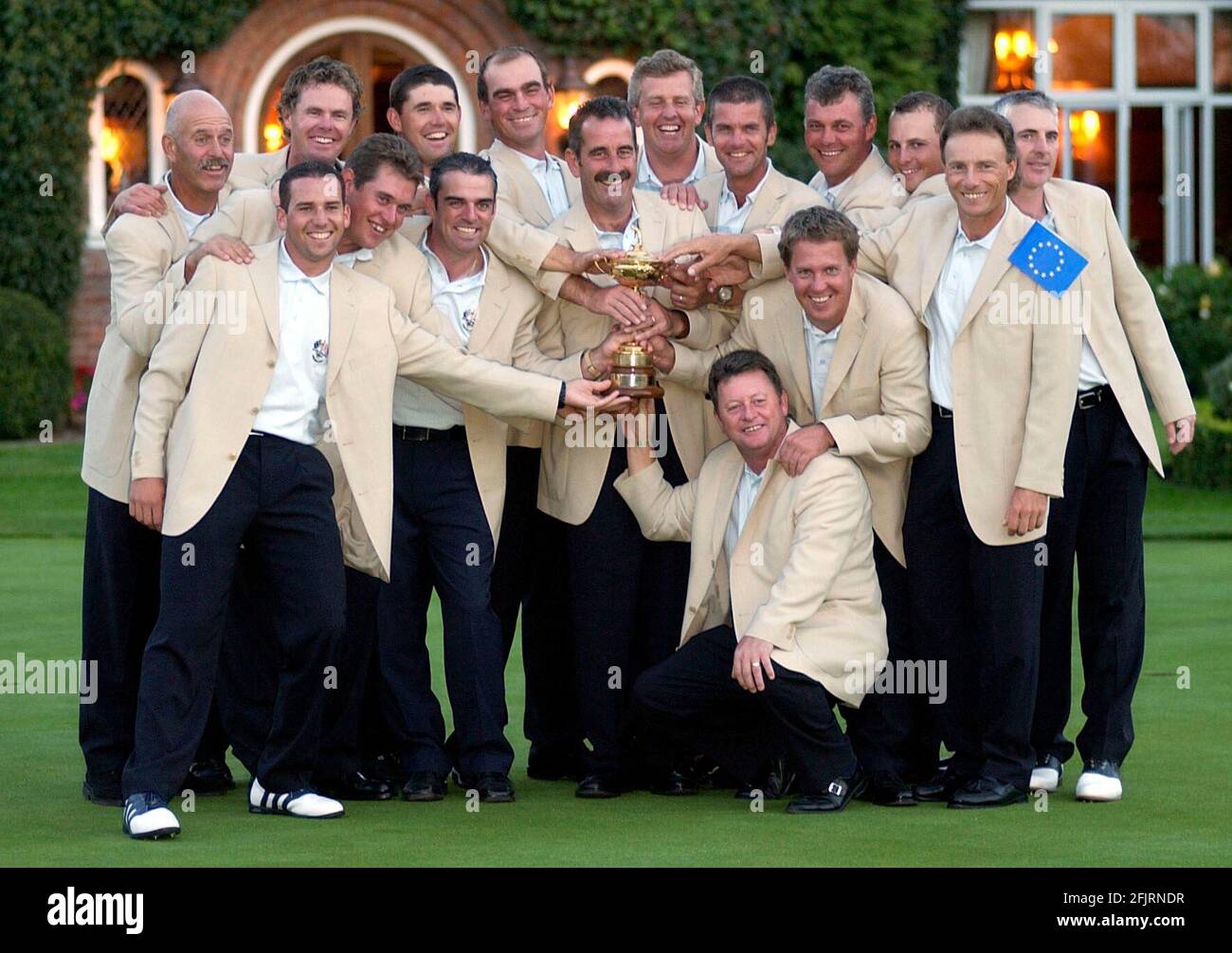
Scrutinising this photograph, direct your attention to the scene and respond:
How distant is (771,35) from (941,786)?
1468 cm

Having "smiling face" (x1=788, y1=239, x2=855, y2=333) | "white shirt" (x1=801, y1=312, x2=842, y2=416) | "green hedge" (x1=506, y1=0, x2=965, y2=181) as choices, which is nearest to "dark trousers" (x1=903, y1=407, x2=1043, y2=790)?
"white shirt" (x1=801, y1=312, x2=842, y2=416)

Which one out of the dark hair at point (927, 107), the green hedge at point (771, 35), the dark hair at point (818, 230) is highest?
the green hedge at point (771, 35)

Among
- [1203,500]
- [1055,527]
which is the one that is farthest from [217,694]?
[1203,500]

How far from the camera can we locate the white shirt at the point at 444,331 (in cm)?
652

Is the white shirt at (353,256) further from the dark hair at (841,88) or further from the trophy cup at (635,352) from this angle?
the dark hair at (841,88)

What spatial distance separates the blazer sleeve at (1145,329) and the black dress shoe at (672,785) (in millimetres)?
1805

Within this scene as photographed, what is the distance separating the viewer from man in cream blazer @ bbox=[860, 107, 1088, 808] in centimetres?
612

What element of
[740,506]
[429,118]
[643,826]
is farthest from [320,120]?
[643,826]

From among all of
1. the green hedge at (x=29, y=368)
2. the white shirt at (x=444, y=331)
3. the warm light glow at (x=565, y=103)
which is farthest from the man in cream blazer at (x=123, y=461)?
the warm light glow at (x=565, y=103)

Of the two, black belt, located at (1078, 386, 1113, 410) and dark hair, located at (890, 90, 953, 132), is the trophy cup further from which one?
black belt, located at (1078, 386, 1113, 410)

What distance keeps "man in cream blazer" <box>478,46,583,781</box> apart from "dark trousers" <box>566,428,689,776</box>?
0.78ft

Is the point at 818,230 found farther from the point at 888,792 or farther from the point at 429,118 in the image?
the point at 888,792
